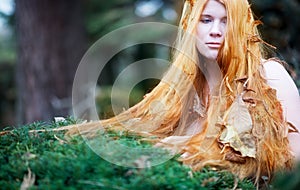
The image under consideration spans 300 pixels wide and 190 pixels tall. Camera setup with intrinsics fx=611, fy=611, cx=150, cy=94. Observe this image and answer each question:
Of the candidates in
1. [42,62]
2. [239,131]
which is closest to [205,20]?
[239,131]

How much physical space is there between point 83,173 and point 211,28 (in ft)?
3.28

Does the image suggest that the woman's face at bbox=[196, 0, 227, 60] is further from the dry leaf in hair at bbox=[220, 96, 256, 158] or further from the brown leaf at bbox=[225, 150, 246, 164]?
the brown leaf at bbox=[225, 150, 246, 164]

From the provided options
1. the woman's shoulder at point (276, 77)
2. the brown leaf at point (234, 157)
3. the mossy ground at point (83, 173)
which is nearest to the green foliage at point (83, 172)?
the mossy ground at point (83, 173)

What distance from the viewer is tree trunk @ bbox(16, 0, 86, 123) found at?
8.12m

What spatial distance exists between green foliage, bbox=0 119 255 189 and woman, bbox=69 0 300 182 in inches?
5.9

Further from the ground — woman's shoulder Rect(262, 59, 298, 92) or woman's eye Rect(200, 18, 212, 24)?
woman's eye Rect(200, 18, 212, 24)

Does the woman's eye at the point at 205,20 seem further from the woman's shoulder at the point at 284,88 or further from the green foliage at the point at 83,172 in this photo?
the green foliage at the point at 83,172

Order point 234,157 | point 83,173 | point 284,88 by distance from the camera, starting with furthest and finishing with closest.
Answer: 1. point 284,88
2. point 234,157
3. point 83,173

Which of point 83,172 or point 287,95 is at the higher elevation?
point 287,95

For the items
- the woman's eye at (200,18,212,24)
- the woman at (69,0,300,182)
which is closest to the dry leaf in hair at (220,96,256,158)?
the woman at (69,0,300,182)

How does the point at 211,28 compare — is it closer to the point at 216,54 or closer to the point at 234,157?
the point at 216,54

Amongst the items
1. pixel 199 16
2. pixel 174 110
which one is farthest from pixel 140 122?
pixel 199 16

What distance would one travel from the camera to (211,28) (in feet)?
8.09

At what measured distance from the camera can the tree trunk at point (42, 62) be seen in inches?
320
